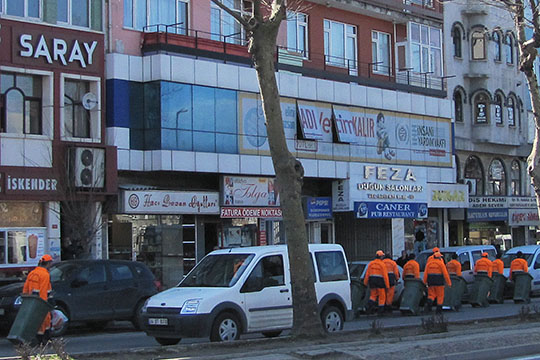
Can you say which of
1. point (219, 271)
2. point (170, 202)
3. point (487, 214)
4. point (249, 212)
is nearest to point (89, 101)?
point (170, 202)

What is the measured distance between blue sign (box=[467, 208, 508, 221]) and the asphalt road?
15.8m

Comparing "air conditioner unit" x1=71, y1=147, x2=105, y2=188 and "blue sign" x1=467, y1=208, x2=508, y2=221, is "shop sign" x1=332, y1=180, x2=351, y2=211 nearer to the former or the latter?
"blue sign" x1=467, y1=208, x2=508, y2=221

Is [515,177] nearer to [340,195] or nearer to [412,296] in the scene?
[340,195]

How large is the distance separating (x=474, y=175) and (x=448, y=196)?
521 cm

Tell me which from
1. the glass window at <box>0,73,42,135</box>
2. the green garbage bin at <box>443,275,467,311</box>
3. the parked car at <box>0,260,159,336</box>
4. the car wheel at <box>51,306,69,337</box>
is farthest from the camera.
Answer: the glass window at <box>0,73,42,135</box>

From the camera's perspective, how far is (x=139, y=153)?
91.4 ft

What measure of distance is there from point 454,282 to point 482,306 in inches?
76.4

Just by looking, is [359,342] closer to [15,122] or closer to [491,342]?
[491,342]

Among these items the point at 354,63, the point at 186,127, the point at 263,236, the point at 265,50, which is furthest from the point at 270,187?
the point at 265,50

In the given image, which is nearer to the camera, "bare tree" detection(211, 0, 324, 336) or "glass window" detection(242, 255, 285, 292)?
"bare tree" detection(211, 0, 324, 336)

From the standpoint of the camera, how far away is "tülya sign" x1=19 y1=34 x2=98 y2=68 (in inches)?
1000

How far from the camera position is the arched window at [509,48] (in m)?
44.6

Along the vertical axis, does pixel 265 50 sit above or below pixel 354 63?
below

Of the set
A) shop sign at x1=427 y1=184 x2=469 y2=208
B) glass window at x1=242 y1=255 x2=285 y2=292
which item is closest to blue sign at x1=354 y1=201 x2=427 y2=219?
shop sign at x1=427 y1=184 x2=469 y2=208
